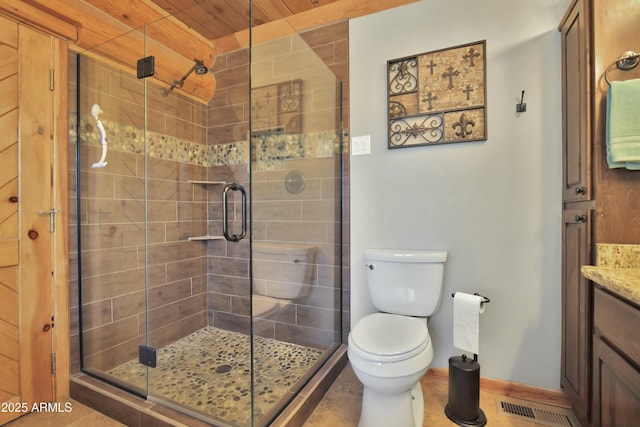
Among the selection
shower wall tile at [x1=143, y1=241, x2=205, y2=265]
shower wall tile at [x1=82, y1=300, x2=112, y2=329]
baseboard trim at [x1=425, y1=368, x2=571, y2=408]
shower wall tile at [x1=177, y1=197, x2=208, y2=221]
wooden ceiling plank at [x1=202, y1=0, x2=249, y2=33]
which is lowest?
baseboard trim at [x1=425, y1=368, x2=571, y2=408]

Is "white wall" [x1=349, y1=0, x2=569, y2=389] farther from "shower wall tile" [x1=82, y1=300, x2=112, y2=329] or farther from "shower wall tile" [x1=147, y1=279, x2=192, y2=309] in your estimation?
"shower wall tile" [x1=82, y1=300, x2=112, y2=329]

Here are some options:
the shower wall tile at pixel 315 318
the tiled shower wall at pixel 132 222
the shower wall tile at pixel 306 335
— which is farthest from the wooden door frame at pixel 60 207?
the shower wall tile at pixel 315 318

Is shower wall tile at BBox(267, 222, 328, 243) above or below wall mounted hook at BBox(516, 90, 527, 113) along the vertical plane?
below

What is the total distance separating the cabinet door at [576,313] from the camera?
3.94 feet

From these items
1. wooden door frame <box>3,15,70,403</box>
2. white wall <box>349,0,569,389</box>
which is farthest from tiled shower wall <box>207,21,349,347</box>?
wooden door frame <box>3,15,70,403</box>

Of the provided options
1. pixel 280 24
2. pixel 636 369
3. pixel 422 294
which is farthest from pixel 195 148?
pixel 636 369

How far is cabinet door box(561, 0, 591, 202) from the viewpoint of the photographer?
122 centimetres

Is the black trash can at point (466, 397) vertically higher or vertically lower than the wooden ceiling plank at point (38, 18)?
lower

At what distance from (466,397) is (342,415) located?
2.03 feet

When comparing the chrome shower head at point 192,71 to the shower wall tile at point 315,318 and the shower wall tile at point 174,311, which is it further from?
the shower wall tile at point 315,318

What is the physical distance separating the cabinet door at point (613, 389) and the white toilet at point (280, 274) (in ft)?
4.72

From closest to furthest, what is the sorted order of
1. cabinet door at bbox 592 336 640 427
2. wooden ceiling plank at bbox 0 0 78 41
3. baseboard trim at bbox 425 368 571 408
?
cabinet door at bbox 592 336 640 427, wooden ceiling plank at bbox 0 0 78 41, baseboard trim at bbox 425 368 571 408

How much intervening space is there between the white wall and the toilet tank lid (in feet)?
0.44

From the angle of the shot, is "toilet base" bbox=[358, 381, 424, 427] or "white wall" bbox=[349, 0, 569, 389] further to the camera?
"white wall" bbox=[349, 0, 569, 389]
